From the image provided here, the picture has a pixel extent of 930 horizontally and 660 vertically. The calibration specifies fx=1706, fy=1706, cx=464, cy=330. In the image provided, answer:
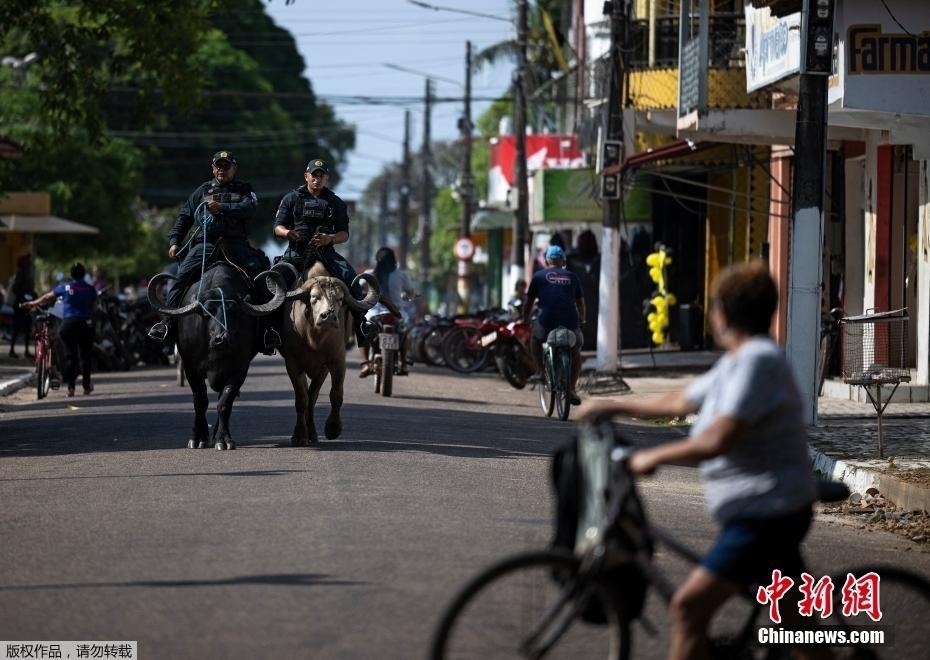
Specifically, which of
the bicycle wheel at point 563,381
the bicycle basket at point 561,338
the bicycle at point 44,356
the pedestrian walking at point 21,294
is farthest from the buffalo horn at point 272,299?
the pedestrian walking at point 21,294

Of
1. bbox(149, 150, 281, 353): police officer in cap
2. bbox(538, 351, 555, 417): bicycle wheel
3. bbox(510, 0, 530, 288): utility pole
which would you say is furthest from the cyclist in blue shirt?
bbox(510, 0, 530, 288): utility pole

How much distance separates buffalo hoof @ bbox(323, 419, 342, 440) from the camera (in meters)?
16.1

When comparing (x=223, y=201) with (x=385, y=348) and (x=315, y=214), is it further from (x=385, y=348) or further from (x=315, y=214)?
(x=385, y=348)

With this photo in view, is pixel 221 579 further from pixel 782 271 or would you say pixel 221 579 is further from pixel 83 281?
pixel 782 271

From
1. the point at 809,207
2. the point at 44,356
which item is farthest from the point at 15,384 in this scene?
the point at 809,207

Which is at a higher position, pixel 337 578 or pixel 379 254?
pixel 379 254

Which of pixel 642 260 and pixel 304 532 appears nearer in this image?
pixel 304 532

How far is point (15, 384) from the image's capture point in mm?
26953

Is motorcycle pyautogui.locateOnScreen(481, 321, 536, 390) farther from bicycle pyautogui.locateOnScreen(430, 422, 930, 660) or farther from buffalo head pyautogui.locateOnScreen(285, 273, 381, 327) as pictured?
bicycle pyautogui.locateOnScreen(430, 422, 930, 660)

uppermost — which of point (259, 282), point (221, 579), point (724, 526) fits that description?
point (259, 282)

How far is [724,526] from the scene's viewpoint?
6.56 meters

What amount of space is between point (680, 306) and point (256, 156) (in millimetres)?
46026

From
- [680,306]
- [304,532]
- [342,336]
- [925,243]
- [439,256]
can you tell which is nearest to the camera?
[304,532]

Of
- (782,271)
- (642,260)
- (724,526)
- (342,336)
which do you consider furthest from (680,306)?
(724,526)
